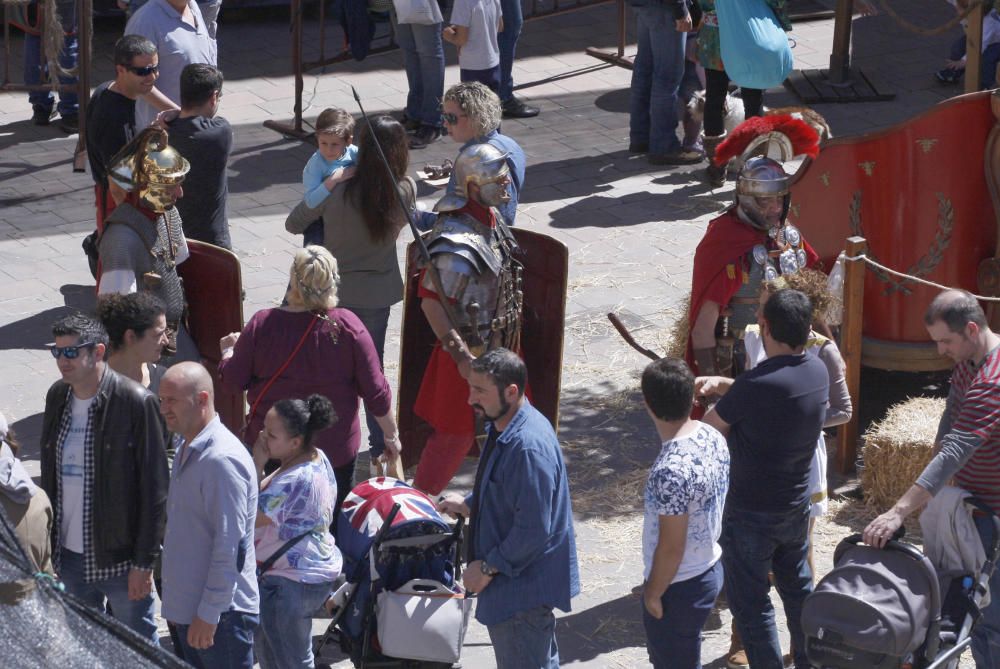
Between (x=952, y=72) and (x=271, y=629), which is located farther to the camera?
(x=952, y=72)

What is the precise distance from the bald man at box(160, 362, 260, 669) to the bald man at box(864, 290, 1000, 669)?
2066mm

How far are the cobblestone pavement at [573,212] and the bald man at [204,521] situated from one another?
3.80 feet

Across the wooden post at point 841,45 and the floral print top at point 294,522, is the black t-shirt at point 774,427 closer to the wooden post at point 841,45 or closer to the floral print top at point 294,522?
the floral print top at point 294,522

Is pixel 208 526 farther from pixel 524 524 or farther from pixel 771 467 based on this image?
pixel 771 467

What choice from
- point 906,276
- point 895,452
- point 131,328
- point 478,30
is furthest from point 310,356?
point 478,30

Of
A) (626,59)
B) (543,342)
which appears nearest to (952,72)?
(626,59)

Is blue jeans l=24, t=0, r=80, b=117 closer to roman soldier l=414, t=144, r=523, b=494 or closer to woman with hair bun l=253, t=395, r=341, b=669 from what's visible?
roman soldier l=414, t=144, r=523, b=494

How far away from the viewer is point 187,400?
500cm

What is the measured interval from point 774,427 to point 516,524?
998mm

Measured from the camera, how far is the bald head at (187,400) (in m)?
5.00

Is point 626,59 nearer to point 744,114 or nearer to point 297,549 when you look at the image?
point 744,114

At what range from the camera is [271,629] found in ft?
17.8

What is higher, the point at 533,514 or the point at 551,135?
the point at 533,514

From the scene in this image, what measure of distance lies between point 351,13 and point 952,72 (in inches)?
201
